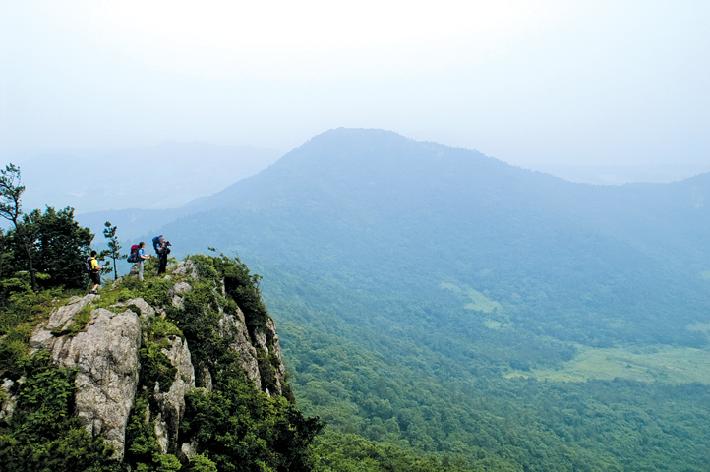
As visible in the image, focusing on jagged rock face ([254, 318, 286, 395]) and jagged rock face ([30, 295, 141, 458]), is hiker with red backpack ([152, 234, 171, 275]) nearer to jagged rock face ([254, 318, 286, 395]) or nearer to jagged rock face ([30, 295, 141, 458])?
jagged rock face ([254, 318, 286, 395])

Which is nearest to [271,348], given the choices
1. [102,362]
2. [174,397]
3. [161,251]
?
[161,251]

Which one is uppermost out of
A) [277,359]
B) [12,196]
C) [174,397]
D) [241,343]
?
[12,196]

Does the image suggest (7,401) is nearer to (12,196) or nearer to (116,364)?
(116,364)

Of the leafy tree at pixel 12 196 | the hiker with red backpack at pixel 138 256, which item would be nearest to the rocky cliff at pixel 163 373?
the hiker with red backpack at pixel 138 256

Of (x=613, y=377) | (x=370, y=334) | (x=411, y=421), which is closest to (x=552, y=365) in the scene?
(x=613, y=377)

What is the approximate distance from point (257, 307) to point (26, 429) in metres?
14.9

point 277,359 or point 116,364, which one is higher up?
point 116,364

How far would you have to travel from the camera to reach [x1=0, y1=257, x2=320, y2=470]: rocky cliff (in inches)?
557

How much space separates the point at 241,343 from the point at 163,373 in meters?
7.43

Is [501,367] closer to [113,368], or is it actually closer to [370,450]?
[370,450]

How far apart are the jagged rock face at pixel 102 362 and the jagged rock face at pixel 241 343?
6070mm

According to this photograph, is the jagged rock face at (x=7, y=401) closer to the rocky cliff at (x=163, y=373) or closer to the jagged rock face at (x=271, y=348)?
the rocky cliff at (x=163, y=373)

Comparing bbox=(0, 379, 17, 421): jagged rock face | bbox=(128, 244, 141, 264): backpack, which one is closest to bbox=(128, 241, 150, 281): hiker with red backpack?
bbox=(128, 244, 141, 264): backpack

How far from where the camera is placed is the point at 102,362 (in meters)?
15.0
